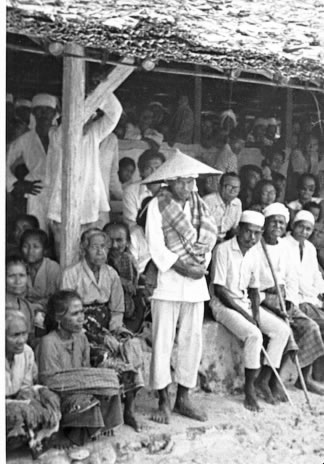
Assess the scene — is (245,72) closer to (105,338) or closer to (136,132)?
(136,132)

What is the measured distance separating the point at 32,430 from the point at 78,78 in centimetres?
170

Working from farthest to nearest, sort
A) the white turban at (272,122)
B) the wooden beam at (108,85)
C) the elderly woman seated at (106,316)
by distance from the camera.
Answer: the white turban at (272,122) < the elderly woman seated at (106,316) < the wooden beam at (108,85)

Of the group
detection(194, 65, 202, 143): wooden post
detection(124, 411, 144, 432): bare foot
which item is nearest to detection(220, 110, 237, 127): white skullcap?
detection(194, 65, 202, 143): wooden post

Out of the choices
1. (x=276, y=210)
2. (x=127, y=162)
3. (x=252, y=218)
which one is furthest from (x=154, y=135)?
(x=276, y=210)

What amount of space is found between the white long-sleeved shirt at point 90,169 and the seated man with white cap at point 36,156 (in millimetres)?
43

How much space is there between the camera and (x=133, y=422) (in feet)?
16.3

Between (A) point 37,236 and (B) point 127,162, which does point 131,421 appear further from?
(B) point 127,162

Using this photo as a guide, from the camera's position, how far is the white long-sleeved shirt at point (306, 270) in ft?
18.6

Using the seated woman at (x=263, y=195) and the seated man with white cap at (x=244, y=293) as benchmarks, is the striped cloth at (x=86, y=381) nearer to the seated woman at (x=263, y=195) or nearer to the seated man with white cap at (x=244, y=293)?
the seated man with white cap at (x=244, y=293)

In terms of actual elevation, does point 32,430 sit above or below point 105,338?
below

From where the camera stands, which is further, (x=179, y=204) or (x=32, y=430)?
(x=179, y=204)

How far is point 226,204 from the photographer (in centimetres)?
540

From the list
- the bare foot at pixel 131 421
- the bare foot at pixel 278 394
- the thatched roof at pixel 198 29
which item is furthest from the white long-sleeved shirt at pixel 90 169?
the bare foot at pixel 278 394
